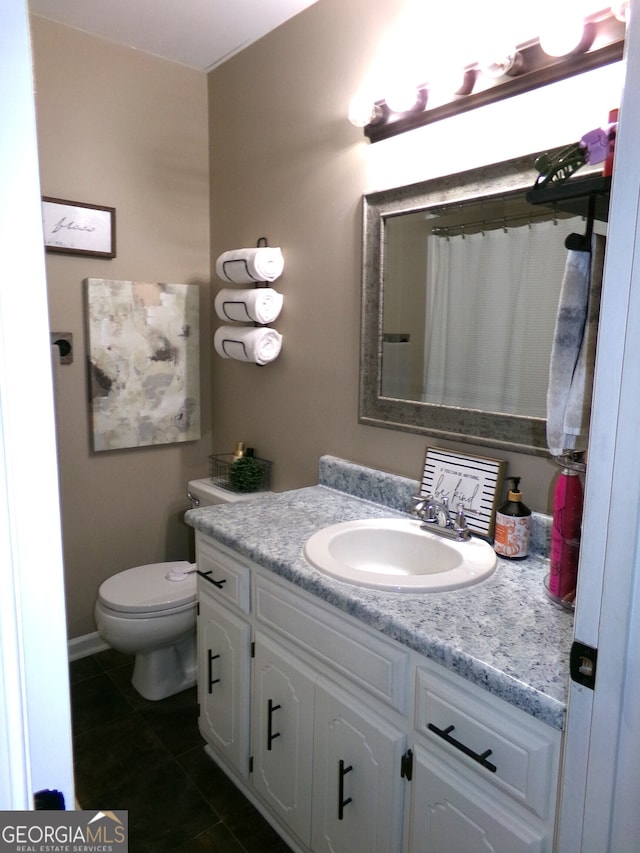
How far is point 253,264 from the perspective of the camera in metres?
2.19

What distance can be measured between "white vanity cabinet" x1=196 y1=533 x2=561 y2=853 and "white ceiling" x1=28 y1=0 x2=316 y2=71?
1.79m

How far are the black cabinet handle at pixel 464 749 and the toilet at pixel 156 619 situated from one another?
1237 mm

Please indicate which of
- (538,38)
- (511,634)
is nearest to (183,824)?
(511,634)

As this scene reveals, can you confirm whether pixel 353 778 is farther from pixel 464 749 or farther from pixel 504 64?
pixel 504 64

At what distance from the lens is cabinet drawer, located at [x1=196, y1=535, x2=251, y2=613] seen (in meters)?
1.63

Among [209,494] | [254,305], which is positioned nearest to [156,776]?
[209,494]

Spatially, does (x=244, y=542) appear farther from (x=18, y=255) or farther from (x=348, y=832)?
(x=18, y=255)

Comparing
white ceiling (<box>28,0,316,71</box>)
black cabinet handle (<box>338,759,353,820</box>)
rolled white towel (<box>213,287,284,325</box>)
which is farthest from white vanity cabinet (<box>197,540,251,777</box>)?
white ceiling (<box>28,0,316,71</box>)

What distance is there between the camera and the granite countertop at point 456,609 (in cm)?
99

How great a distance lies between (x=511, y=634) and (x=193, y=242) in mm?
2140

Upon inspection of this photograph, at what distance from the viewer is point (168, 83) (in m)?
2.48

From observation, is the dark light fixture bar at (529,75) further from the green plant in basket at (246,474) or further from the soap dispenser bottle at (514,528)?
the green plant in basket at (246,474)

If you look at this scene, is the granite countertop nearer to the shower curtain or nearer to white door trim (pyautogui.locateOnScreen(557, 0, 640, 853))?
white door trim (pyautogui.locateOnScreen(557, 0, 640, 853))

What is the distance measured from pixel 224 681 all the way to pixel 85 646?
106 centimetres
